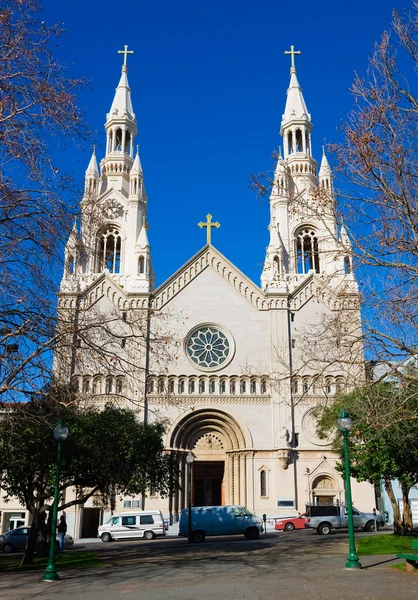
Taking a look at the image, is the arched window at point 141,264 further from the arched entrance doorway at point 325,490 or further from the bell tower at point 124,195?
the arched entrance doorway at point 325,490

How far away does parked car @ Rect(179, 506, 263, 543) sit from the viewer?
101 feet

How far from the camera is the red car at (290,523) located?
37.8 meters

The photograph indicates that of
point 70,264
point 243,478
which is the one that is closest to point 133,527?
point 243,478

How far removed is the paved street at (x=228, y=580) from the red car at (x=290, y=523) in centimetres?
1743

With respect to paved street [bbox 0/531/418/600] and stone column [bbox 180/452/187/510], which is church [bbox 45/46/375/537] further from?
paved street [bbox 0/531/418/600]

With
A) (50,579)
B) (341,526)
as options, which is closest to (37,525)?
(50,579)

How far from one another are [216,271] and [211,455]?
14067 millimetres

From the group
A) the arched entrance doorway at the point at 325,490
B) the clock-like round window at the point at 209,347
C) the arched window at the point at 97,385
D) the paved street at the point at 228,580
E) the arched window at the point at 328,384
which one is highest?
the clock-like round window at the point at 209,347

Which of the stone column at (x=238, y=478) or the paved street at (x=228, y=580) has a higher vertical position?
the stone column at (x=238, y=478)

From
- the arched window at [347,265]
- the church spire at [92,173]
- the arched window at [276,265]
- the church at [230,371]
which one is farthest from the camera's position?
the church spire at [92,173]

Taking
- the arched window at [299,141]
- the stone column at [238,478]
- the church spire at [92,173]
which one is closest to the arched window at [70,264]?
the stone column at [238,478]

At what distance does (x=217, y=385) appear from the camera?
4309 centimetres

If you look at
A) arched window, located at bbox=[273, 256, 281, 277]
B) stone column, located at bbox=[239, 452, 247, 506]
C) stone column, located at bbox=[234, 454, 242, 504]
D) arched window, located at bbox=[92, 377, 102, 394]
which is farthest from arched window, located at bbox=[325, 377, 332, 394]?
arched window, located at bbox=[92, 377, 102, 394]

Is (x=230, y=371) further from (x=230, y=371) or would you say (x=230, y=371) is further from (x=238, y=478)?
(x=238, y=478)
